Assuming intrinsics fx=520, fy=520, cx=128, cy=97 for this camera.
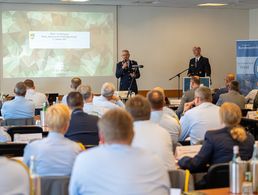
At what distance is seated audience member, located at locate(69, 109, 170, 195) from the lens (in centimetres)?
260

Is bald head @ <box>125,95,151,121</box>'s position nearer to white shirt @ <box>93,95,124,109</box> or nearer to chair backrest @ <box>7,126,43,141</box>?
chair backrest @ <box>7,126,43,141</box>

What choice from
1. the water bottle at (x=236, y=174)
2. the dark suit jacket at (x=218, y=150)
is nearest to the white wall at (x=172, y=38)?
the dark suit jacket at (x=218, y=150)

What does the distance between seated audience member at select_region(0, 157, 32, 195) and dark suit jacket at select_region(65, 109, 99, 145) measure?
2.44m

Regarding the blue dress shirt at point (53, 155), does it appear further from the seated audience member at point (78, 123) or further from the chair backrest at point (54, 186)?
the seated audience member at point (78, 123)

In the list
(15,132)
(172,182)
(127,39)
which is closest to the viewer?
(172,182)

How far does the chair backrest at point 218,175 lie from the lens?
369cm

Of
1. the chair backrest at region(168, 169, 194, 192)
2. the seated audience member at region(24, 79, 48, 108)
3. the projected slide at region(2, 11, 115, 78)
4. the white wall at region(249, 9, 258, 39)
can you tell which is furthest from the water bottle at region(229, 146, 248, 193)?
the white wall at region(249, 9, 258, 39)

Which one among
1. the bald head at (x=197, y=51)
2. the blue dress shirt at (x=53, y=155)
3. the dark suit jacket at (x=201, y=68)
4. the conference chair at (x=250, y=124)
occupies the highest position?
the bald head at (x=197, y=51)

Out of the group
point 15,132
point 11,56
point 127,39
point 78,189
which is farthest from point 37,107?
point 78,189

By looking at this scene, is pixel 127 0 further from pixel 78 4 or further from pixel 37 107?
pixel 37 107

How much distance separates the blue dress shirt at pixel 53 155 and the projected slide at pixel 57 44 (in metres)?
9.23

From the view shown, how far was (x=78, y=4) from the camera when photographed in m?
12.9

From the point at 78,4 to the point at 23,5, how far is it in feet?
4.44

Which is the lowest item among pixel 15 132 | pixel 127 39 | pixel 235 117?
pixel 15 132
